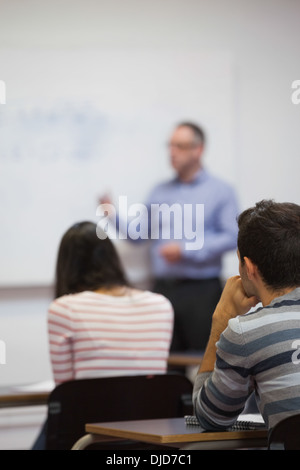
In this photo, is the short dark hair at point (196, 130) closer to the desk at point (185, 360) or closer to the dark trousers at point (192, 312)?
the dark trousers at point (192, 312)

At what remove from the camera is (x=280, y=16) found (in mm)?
5246

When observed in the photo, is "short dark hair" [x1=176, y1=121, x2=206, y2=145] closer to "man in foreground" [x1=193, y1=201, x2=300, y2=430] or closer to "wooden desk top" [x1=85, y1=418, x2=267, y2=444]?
"man in foreground" [x1=193, y1=201, x2=300, y2=430]

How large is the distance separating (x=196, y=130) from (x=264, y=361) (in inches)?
137

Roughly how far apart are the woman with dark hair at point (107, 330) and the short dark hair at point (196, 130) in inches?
93.1

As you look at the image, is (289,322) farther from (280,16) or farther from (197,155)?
(280,16)

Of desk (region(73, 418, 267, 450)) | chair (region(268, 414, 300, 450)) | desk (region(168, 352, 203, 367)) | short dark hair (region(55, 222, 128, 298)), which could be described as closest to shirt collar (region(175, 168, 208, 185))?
desk (region(168, 352, 203, 367))

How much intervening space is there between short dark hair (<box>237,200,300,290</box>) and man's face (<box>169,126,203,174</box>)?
3.25 m

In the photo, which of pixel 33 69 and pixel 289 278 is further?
pixel 33 69

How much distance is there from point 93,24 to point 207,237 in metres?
1.50

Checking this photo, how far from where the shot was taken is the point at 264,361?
1715 millimetres

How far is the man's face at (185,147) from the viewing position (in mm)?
5059

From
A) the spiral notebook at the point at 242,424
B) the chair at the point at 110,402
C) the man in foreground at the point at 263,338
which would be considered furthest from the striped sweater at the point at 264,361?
the chair at the point at 110,402

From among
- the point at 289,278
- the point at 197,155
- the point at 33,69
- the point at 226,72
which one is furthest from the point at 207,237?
the point at 289,278
